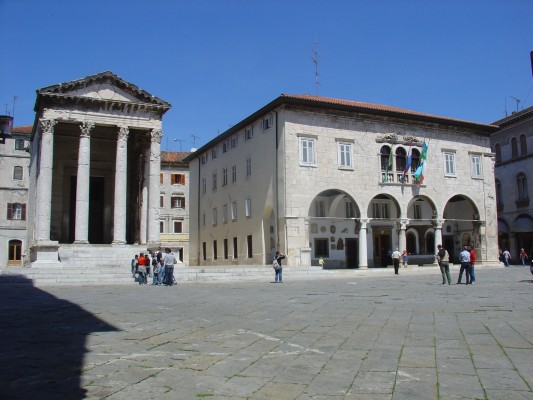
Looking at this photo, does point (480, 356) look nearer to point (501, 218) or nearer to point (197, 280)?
point (197, 280)

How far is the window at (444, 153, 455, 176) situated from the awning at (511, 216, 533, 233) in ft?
34.3

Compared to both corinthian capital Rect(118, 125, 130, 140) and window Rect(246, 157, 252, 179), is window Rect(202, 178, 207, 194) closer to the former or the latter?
window Rect(246, 157, 252, 179)

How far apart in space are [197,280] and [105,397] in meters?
19.5

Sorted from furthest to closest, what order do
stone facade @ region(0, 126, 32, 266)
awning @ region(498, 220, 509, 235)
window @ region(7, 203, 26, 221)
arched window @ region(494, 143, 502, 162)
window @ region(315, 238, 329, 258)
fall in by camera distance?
window @ region(7, 203, 26, 221), stone facade @ region(0, 126, 32, 266), arched window @ region(494, 143, 502, 162), awning @ region(498, 220, 509, 235), window @ region(315, 238, 329, 258)

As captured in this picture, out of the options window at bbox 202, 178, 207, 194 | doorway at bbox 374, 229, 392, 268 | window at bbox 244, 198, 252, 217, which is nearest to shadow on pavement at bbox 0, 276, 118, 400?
window at bbox 244, 198, 252, 217

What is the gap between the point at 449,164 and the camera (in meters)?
38.0

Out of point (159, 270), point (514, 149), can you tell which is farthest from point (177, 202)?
point (159, 270)

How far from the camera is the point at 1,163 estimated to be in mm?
48500

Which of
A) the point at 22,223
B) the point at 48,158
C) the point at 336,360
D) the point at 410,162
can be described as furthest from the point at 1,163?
the point at 336,360

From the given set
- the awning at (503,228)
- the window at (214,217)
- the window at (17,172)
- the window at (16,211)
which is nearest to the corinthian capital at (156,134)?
the window at (214,217)

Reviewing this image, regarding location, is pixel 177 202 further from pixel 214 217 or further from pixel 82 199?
pixel 82 199

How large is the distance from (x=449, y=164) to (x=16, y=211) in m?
38.3

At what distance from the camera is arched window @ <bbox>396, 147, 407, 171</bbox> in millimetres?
36000

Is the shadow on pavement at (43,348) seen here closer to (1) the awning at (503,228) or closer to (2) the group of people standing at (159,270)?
(2) the group of people standing at (159,270)
